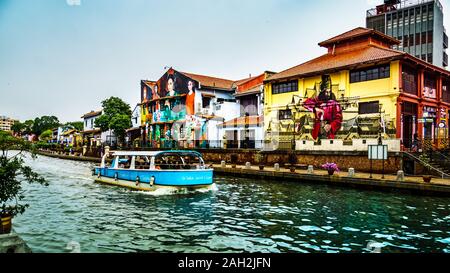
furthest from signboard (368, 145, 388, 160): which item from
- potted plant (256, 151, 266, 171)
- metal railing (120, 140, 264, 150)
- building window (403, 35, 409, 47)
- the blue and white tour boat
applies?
building window (403, 35, 409, 47)

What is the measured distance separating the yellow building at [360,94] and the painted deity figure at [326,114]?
9 cm

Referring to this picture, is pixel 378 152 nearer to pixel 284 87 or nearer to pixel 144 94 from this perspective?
pixel 284 87

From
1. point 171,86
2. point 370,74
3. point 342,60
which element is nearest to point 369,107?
point 370,74

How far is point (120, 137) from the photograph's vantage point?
57.9 meters

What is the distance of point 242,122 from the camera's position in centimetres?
3888

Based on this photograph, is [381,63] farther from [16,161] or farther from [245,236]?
[16,161]

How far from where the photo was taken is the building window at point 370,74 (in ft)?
84.0

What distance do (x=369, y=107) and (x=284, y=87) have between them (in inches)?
356

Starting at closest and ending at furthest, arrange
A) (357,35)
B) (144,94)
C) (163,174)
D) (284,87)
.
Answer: (163,174)
(357,35)
(284,87)
(144,94)

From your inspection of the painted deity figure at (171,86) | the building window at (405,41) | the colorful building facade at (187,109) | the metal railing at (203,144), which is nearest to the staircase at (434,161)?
the metal railing at (203,144)

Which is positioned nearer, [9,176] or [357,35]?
[9,176]

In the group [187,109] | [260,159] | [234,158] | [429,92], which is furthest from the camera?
[187,109]

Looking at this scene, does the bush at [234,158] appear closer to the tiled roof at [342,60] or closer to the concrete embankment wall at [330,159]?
the concrete embankment wall at [330,159]
